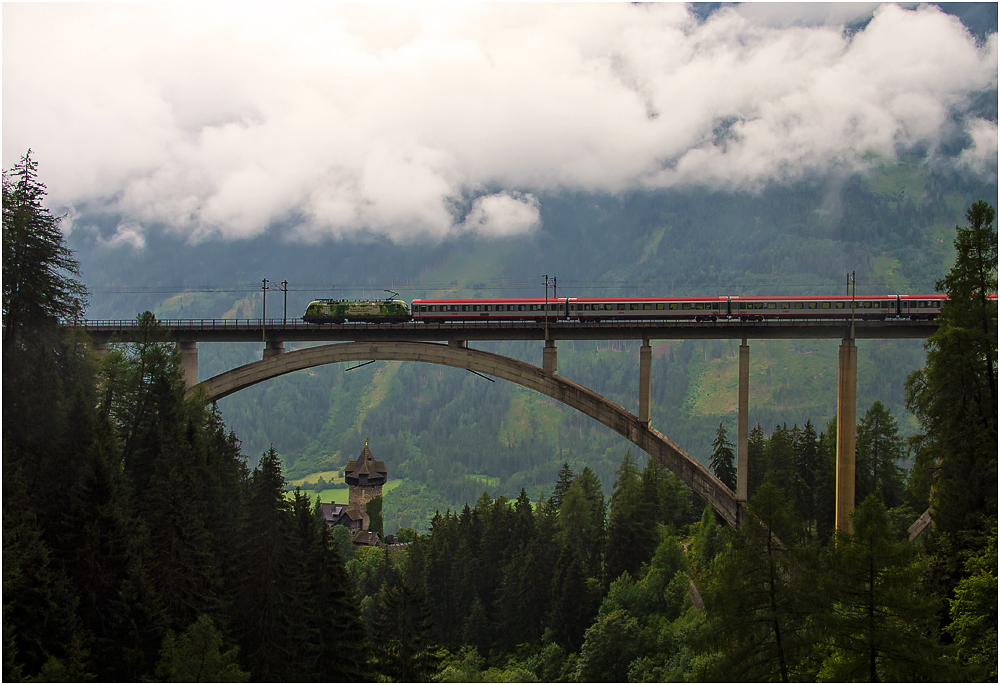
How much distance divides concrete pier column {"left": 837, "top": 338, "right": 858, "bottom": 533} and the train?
2723 mm

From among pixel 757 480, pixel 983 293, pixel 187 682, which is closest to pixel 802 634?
pixel 983 293

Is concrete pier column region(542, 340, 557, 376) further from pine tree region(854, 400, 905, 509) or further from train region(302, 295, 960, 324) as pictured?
pine tree region(854, 400, 905, 509)

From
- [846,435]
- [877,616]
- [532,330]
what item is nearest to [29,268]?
[532,330]

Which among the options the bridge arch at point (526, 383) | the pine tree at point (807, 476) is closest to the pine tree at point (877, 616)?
the bridge arch at point (526, 383)

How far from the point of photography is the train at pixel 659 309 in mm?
40750

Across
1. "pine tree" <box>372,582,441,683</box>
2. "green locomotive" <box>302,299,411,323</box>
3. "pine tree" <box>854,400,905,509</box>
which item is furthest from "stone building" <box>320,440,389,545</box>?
"pine tree" <box>372,582,441,683</box>

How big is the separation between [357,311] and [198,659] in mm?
25631

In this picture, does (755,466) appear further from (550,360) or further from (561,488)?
(561,488)

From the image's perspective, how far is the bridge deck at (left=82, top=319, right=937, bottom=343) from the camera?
40750 mm

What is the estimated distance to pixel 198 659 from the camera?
22.6 m

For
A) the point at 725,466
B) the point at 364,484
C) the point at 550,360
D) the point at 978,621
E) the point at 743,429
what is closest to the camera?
the point at 978,621

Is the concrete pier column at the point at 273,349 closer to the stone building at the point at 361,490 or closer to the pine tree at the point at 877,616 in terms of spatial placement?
the pine tree at the point at 877,616

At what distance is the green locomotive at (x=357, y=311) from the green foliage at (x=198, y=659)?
22506mm

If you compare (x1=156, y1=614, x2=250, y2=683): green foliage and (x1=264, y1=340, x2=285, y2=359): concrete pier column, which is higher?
(x1=264, y1=340, x2=285, y2=359): concrete pier column
